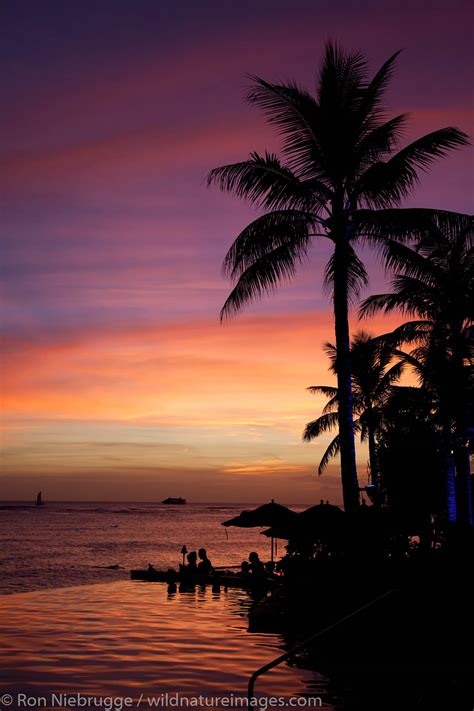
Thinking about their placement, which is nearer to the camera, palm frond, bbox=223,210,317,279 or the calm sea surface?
the calm sea surface

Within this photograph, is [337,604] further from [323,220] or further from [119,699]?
[323,220]

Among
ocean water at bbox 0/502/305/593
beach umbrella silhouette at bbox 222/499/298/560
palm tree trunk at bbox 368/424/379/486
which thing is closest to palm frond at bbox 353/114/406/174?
beach umbrella silhouette at bbox 222/499/298/560

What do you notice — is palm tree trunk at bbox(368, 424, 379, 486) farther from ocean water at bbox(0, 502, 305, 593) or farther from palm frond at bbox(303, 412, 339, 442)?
ocean water at bbox(0, 502, 305, 593)

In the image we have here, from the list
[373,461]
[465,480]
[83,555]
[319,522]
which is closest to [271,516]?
[319,522]

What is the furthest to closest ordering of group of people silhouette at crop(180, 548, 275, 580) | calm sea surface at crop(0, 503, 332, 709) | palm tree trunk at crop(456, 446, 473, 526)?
palm tree trunk at crop(456, 446, 473, 526), group of people silhouette at crop(180, 548, 275, 580), calm sea surface at crop(0, 503, 332, 709)

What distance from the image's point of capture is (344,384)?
17.4m

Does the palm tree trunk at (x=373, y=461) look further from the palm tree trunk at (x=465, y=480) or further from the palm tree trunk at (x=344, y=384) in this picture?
the palm tree trunk at (x=344, y=384)

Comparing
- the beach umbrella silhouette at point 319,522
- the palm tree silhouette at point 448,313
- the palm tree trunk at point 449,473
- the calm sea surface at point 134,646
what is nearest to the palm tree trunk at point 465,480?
the palm tree trunk at point 449,473

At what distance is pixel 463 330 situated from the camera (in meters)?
27.0

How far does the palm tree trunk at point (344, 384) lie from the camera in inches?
679

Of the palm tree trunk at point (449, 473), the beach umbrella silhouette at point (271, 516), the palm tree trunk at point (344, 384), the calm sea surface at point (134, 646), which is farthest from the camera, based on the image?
the palm tree trunk at point (449, 473)

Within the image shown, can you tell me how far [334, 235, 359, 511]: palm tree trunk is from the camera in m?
17.2

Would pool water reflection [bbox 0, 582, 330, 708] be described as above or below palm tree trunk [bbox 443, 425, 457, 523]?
below

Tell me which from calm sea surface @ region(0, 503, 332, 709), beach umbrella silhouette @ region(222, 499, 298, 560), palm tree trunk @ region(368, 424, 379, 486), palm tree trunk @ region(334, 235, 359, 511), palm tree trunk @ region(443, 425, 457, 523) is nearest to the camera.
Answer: calm sea surface @ region(0, 503, 332, 709)
